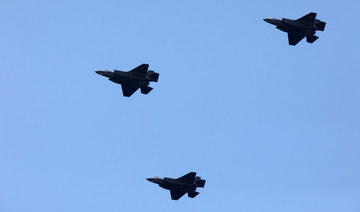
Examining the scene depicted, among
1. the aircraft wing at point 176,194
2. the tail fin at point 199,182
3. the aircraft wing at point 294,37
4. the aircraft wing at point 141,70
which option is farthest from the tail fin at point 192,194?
the aircraft wing at point 294,37

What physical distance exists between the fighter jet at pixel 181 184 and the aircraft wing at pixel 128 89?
62.9 ft

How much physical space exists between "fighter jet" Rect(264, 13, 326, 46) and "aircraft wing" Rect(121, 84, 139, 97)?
104 feet

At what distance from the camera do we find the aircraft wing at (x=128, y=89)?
139m

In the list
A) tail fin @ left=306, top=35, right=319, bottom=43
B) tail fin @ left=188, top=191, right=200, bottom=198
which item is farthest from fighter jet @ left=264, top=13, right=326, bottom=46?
tail fin @ left=188, top=191, right=200, bottom=198

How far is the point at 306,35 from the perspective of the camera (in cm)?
13600

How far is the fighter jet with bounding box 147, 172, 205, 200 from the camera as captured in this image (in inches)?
5335

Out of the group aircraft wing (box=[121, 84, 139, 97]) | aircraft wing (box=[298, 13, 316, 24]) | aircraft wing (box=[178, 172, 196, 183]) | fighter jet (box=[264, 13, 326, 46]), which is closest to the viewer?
aircraft wing (box=[298, 13, 316, 24])

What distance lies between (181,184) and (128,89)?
2359 centimetres

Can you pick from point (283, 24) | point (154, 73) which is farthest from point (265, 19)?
point (154, 73)

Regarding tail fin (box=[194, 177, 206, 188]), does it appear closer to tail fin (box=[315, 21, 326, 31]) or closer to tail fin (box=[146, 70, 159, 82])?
tail fin (box=[146, 70, 159, 82])

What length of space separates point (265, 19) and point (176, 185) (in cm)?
3947

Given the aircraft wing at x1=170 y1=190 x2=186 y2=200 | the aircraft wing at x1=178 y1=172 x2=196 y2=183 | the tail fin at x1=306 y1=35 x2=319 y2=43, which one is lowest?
Answer: the aircraft wing at x1=170 y1=190 x2=186 y2=200

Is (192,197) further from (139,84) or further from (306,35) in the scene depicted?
(306,35)

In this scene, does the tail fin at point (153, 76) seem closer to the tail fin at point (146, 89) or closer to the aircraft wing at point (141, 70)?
the aircraft wing at point (141, 70)
